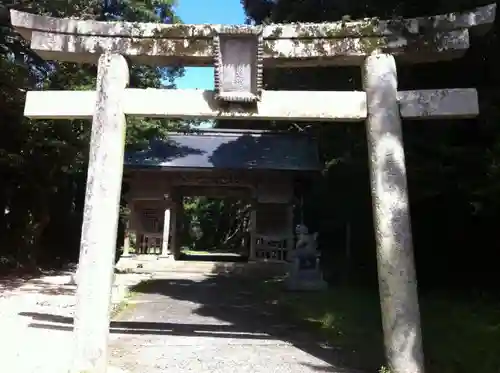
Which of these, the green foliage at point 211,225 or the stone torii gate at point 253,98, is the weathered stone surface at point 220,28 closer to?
the stone torii gate at point 253,98

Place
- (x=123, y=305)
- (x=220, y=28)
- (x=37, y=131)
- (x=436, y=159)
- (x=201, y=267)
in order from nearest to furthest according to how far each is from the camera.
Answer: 1. (x=220, y=28)
2. (x=436, y=159)
3. (x=123, y=305)
4. (x=37, y=131)
5. (x=201, y=267)

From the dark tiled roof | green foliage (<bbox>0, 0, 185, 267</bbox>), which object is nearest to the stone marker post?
green foliage (<bbox>0, 0, 185, 267</bbox>)

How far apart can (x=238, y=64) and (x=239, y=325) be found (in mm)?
4441

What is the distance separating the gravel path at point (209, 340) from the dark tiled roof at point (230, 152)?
24.0ft

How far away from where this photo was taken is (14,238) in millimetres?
15703

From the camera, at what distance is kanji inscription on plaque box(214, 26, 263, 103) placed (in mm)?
6172

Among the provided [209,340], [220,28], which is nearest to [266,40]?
[220,28]

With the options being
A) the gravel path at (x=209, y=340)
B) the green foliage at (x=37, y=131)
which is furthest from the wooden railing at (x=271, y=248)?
the gravel path at (x=209, y=340)

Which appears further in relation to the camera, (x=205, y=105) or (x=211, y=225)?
(x=211, y=225)

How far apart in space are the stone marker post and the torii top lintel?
0.30m

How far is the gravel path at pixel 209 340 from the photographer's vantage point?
19.8ft

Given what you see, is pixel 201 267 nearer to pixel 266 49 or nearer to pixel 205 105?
pixel 205 105

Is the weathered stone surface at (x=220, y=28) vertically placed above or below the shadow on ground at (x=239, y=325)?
above

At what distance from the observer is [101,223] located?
5.93 meters
